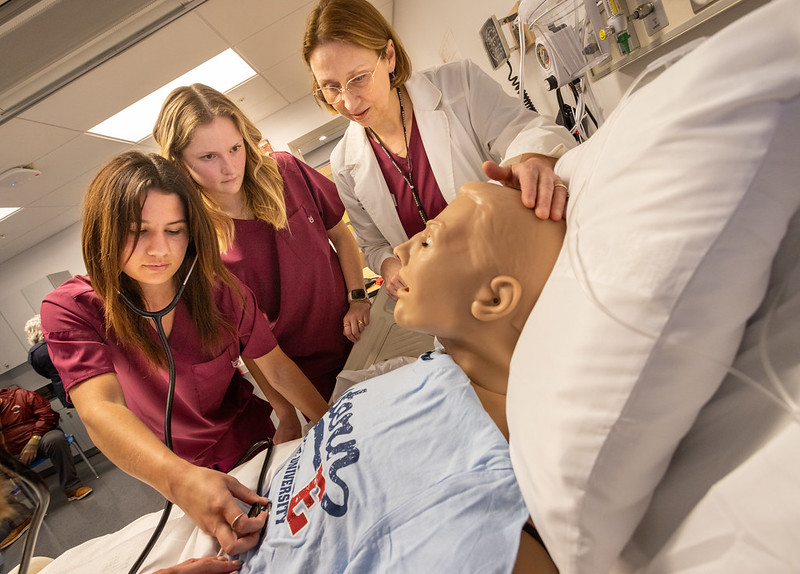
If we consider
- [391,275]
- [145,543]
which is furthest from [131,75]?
[145,543]

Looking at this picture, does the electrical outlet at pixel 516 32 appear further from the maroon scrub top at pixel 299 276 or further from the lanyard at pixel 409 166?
the maroon scrub top at pixel 299 276

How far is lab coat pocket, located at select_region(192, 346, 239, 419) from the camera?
117cm

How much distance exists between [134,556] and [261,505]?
0.33 m

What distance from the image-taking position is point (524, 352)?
1.76 feet

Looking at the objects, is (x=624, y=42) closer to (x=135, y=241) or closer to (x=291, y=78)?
(x=135, y=241)

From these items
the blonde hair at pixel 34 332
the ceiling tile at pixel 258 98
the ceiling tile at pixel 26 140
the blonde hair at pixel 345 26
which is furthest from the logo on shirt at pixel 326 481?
the blonde hair at pixel 34 332

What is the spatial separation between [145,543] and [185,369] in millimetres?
392

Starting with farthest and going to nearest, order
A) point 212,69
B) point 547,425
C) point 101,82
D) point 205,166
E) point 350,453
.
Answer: point 212,69 < point 101,82 < point 205,166 < point 350,453 < point 547,425

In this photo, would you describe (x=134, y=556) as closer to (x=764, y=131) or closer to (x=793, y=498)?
(x=793, y=498)

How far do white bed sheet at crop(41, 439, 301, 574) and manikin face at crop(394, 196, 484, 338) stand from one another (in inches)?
23.1

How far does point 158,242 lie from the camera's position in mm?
1015

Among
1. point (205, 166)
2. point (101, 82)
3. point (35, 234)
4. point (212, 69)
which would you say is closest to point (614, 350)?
point (205, 166)

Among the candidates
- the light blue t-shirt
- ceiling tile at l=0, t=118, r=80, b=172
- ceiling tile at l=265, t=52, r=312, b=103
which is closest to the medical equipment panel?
the light blue t-shirt

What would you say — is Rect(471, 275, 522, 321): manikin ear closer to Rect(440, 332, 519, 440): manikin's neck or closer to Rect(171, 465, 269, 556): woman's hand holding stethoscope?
Rect(440, 332, 519, 440): manikin's neck
